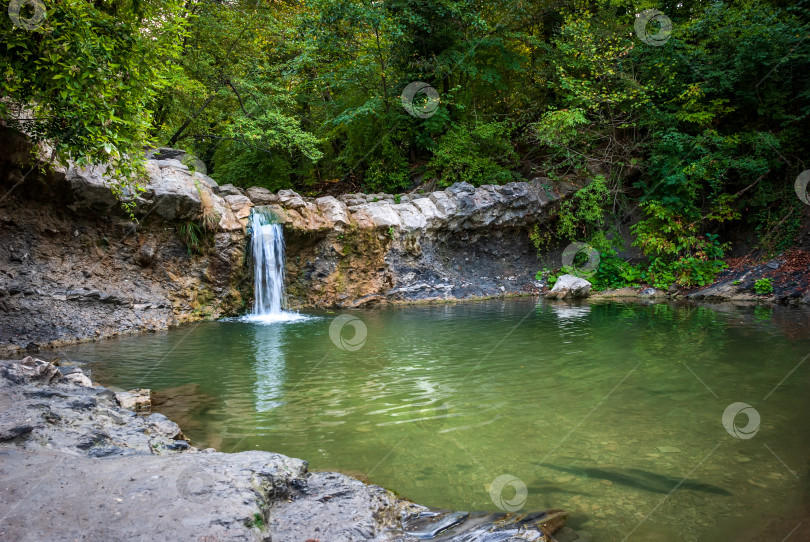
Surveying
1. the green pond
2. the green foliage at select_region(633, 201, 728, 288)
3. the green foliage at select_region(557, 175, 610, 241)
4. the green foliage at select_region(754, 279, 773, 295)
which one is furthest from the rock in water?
the green pond

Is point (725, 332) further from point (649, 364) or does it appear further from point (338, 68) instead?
point (338, 68)

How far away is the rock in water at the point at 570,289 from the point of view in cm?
1505

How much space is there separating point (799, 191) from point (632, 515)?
15566 millimetres

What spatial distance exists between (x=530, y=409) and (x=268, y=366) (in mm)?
3879

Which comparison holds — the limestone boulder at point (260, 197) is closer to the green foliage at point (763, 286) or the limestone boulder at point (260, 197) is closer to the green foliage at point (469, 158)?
the green foliage at point (469, 158)

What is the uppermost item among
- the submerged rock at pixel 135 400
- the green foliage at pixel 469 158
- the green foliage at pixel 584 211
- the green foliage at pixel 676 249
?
the green foliage at pixel 469 158

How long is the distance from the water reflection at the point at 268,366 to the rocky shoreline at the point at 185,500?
5.92 feet

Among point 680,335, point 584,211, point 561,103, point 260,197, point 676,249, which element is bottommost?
point 680,335

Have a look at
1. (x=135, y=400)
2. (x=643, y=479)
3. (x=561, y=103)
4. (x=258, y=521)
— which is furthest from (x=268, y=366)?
(x=561, y=103)

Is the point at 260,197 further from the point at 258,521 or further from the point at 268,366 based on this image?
the point at 258,521

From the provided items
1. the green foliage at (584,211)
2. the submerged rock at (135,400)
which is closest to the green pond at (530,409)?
the submerged rock at (135,400)

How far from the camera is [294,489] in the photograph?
3061 millimetres

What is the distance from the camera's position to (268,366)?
717 centimetres

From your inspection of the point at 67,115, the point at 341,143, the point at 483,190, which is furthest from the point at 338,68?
the point at 67,115
